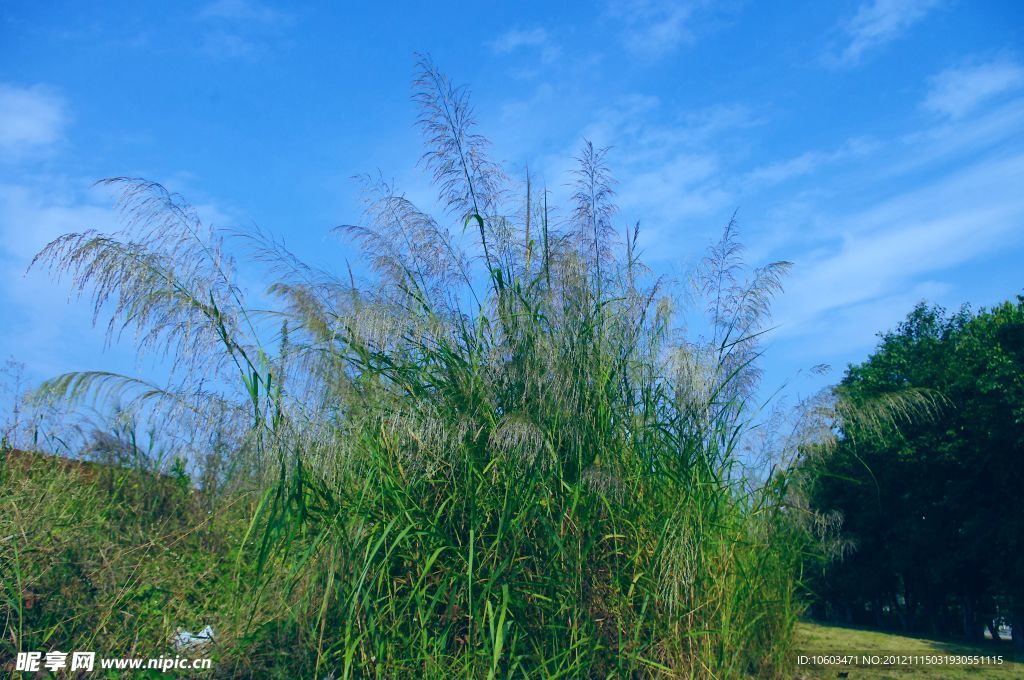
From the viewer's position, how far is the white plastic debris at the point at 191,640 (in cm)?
362

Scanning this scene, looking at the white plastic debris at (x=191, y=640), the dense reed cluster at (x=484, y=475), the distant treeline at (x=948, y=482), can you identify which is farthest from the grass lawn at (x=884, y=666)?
the distant treeline at (x=948, y=482)

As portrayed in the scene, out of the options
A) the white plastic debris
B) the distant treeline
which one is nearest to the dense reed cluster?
the white plastic debris

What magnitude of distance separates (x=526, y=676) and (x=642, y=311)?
177 centimetres

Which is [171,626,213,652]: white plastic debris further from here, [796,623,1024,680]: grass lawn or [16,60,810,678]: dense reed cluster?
[796,623,1024,680]: grass lawn

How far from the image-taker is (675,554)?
10.4 feet

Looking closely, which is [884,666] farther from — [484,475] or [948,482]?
[948,482]

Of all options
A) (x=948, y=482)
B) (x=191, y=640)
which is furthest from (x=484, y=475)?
(x=948, y=482)

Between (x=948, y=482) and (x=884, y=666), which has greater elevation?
(x=948, y=482)

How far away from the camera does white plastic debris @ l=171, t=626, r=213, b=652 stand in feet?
11.9

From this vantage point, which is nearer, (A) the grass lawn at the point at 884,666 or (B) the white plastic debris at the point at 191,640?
(B) the white plastic debris at the point at 191,640

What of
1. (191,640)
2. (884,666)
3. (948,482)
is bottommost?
(884,666)

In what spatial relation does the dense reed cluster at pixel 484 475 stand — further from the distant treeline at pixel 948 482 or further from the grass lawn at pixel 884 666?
the distant treeline at pixel 948 482

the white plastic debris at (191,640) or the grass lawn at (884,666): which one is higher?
the white plastic debris at (191,640)

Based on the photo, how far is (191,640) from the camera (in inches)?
145
